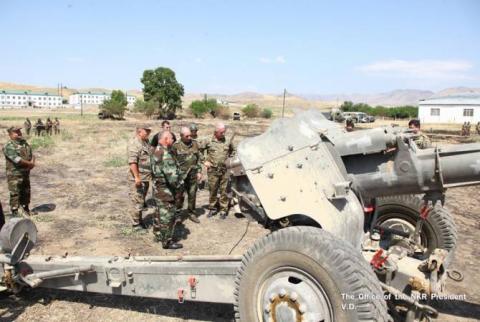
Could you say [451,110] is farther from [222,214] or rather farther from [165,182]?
[165,182]

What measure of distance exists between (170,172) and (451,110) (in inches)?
2184

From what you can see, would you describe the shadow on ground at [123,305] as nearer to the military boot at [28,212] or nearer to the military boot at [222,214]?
the military boot at [28,212]

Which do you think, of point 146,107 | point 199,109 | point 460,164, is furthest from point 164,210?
point 199,109

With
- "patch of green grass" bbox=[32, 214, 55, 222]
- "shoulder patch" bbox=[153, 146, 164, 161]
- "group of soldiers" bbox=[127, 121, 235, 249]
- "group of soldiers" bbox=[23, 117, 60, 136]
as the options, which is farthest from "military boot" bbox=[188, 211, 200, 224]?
"group of soldiers" bbox=[23, 117, 60, 136]

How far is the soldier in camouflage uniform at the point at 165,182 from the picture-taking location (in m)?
A: 5.72

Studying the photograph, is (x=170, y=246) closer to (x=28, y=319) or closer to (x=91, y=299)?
(x=91, y=299)

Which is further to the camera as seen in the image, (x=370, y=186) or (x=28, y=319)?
(x=28, y=319)

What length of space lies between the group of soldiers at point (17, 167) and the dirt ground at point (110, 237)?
1.54 feet

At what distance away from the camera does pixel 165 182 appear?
5.77m

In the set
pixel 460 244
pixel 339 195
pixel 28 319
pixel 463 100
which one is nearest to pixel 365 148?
pixel 339 195

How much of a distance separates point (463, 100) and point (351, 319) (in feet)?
198

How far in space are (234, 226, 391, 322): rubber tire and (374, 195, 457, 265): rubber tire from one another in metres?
1.89

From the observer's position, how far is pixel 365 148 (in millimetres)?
3305

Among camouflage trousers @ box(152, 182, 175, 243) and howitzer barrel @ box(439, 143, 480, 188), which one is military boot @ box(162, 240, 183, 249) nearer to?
camouflage trousers @ box(152, 182, 175, 243)
